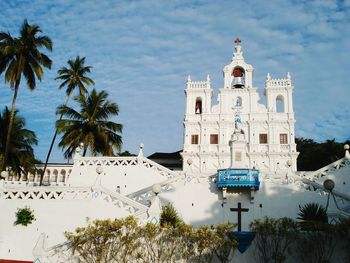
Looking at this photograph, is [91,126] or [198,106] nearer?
[91,126]

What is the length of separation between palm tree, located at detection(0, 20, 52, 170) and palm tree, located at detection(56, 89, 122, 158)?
5132 millimetres

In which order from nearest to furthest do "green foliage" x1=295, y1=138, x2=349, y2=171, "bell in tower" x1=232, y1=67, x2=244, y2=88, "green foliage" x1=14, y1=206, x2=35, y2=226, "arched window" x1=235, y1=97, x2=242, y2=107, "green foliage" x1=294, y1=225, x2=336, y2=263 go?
"green foliage" x1=294, y1=225, x2=336, y2=263 < "green foliage" x1=14, y1=206, x2=35, y2=226 < "arched window" x1=235, y1=97, x2=242, y2=107 < "bell in tower" x1=232, y1=67, x2=244, y2=88 < "green foliage" x1=295, y1=138, x2=349, y2=171

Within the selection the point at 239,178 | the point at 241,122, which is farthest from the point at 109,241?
the point at 241,122

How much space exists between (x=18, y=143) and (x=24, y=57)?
8.10 m

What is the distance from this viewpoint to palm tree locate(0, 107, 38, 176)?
3144cm

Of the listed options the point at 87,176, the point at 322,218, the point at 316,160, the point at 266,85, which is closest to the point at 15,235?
the point at 87,176

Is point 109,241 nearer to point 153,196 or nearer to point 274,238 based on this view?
point 274,238

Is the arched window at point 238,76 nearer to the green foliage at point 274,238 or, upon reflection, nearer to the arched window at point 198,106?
the arched window at point 198,106

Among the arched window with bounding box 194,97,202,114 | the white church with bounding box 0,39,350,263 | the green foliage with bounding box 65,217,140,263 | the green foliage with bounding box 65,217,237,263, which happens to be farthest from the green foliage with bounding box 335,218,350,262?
the arched window with bounding box 194,97,202,114

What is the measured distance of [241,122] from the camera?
41.0 metres

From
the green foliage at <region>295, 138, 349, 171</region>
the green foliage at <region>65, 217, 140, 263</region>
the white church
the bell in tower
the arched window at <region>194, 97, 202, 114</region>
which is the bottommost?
the green foliage at <region>65, 217, 140, 263</region>

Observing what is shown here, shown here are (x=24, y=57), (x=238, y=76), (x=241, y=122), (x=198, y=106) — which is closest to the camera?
(x=24, y=57)

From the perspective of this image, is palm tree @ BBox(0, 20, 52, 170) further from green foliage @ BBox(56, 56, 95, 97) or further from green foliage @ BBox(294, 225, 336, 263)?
green foliage @ BBox(294, 225, 336, 263)

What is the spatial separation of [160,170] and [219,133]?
52.9 ft
